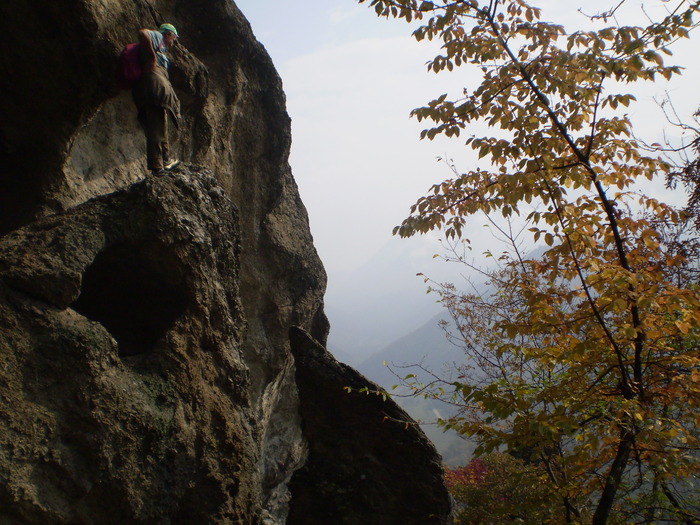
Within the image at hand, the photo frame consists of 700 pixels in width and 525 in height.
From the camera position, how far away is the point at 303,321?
12.3 metres

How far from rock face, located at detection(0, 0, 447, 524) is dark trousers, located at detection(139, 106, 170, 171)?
61 centimetres

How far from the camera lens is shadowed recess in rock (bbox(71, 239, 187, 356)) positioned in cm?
586

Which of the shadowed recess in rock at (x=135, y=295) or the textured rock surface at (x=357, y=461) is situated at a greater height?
the shadowed recess in rock at (x=135, y=295)

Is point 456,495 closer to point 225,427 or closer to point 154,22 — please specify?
point 225,427

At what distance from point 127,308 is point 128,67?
3399mm

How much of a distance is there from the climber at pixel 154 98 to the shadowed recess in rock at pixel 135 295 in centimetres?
160

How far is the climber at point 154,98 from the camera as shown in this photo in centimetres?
686

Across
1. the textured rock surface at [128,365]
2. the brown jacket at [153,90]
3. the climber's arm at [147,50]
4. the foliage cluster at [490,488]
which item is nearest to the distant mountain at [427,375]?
the foliage cluster at [490,488]

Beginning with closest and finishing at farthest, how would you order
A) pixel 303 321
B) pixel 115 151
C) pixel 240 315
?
pixel 240 315 < pixel 115 151 < pixel 303 321

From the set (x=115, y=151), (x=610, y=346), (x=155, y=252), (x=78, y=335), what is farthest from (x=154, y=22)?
(x=610, y=346)

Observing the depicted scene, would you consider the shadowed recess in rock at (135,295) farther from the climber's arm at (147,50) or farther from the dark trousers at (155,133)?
the climber's arm at (147,50)

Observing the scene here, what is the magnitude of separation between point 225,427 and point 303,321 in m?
6.40

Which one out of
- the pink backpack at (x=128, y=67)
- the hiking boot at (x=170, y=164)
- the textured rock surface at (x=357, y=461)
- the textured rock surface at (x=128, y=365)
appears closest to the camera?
the textured rock surface at (x=128, y=365)

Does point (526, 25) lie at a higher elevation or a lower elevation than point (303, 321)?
higher
